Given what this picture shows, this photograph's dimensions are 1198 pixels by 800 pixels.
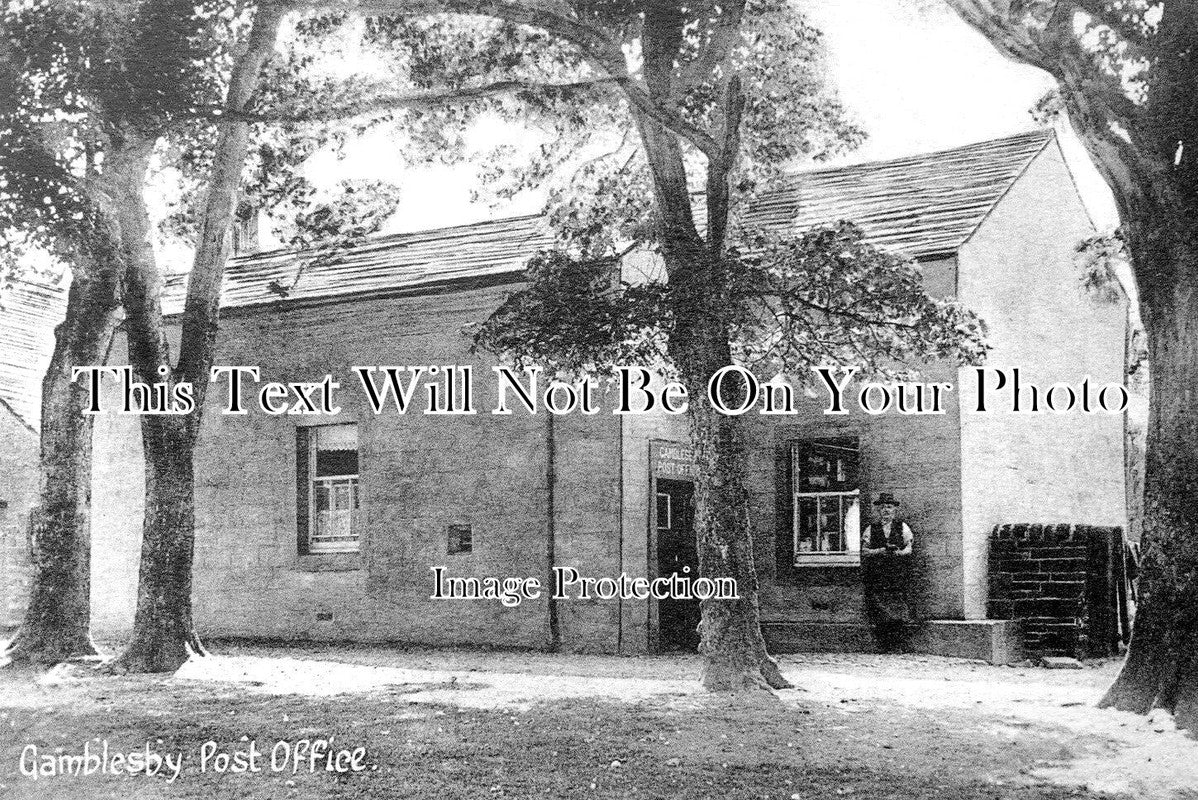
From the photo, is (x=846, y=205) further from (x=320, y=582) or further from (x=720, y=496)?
(x=320, y=582)

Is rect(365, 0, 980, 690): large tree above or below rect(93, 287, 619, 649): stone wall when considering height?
above

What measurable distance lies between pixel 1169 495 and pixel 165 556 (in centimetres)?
709

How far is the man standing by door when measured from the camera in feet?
39.0

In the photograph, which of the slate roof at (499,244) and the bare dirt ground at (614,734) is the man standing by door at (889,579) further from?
the slate roof at (499,244)

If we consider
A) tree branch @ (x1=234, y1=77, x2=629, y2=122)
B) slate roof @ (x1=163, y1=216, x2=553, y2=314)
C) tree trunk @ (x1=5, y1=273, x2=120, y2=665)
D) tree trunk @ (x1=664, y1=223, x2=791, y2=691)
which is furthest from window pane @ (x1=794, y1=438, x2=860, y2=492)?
tree trunk @ (x1=5, y1=273, x2=120, y2=665)

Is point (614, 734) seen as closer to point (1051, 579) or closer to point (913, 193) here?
point (913, 193)

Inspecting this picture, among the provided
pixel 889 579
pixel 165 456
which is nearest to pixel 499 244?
pixel 165 456

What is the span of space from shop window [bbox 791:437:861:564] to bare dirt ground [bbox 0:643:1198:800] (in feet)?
7.56

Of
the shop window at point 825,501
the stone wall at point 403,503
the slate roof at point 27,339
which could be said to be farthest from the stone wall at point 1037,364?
the slate roof at point 27,339

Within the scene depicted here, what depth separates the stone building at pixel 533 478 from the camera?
10.9 m

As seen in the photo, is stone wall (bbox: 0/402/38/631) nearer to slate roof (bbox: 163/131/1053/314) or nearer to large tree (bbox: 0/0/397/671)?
large tree (bbox: 0/0/397/671)

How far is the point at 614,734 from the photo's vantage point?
7707 millimetres

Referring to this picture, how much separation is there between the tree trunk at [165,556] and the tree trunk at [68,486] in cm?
42

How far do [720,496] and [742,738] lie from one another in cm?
203
